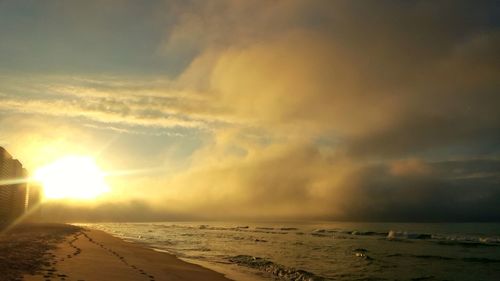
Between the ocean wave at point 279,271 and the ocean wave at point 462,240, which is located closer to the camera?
the ocean wave at point 279,271

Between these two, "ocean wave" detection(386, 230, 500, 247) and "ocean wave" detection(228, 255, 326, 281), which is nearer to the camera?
"ocean wave" detection(228, 255, 326, 281)

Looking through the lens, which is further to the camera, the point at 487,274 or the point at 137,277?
the point at 487,274

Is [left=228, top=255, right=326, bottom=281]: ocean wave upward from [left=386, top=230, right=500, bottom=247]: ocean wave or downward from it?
upward

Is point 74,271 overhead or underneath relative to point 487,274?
overhead

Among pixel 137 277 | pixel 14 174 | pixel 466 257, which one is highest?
pixel 14 174

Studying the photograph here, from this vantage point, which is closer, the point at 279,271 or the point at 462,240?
the point at 279,271

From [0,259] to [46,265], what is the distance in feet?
7.40

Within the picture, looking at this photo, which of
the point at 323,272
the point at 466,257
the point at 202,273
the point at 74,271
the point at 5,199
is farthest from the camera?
the point at 5,199

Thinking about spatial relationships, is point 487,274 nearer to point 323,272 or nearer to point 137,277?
point 323,272

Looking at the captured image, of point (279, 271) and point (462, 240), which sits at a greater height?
point (279, 271)

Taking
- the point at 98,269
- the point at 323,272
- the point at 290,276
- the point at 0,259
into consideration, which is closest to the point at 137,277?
the point at 98,269

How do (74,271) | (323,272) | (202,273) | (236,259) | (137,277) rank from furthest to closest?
1. (236,259)
2. (323,272)
3. (202,273)
4. (137,277)
5. (74,271)

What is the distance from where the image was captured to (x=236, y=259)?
38.7m

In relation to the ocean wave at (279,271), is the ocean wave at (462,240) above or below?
below
